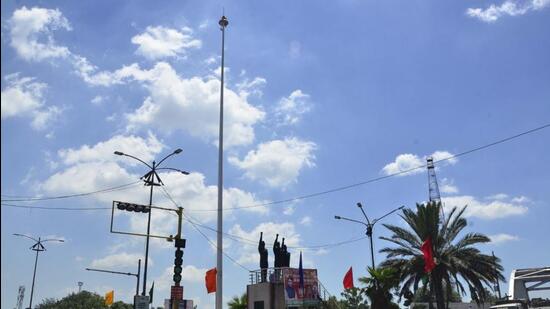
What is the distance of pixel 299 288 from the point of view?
115 ft

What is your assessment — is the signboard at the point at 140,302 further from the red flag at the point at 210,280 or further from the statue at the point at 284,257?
the statue at the point at 284,257

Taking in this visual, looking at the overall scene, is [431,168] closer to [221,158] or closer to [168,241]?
[221,158]

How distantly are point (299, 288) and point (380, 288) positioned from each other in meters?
5.52

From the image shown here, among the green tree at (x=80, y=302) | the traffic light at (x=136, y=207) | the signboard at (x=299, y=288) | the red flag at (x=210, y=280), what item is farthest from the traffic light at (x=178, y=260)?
the green tree at (x=80, y=302)

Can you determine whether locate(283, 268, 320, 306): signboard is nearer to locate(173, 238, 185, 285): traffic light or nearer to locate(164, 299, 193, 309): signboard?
locate(164, 299, 193, 309): signboard

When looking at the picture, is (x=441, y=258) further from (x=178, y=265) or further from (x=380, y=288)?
(x=178, y=265)

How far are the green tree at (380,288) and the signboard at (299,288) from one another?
4.01 metres

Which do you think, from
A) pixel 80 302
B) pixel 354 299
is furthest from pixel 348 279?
pixel 80 302

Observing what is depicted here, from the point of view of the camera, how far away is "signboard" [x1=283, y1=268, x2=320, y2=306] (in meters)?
34.5

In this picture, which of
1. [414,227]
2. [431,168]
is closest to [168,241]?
[414,227]

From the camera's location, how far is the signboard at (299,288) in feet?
113

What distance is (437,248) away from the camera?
36.7m

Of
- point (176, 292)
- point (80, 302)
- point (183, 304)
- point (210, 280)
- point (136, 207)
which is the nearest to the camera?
point (176, 292)

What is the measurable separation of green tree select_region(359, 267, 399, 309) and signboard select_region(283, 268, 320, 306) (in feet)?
13.1
